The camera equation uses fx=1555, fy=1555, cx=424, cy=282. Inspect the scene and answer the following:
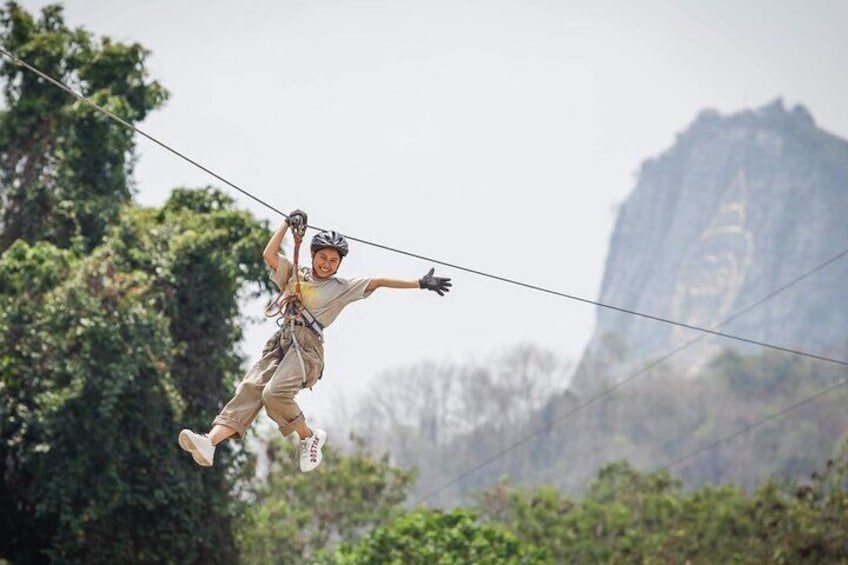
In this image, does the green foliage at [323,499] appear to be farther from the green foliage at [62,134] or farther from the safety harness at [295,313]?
the safety harness at [295,313]

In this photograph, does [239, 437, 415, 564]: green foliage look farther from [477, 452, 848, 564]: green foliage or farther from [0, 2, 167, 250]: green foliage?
[0, 2, 167, 250]: green foliage

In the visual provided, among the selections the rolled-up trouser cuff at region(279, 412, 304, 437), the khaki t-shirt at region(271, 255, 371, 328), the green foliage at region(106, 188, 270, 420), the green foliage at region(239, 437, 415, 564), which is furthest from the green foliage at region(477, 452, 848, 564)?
the khaki t-shirt at region(271, 255, 371, 328)

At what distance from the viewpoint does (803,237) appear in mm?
193875

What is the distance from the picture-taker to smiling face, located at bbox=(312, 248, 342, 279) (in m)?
9.81

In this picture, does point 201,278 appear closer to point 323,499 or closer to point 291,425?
point 323,499

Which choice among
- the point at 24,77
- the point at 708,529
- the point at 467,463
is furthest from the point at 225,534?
the point at 467,463

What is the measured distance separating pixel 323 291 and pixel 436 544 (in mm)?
15950

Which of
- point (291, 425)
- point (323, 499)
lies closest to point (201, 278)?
point (323, 499)

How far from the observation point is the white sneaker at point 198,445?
9.55m

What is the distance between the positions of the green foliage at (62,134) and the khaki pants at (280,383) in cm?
1649

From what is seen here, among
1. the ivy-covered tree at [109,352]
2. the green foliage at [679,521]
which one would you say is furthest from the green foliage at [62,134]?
the green foliage at [679,521]

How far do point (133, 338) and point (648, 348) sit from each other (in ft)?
573

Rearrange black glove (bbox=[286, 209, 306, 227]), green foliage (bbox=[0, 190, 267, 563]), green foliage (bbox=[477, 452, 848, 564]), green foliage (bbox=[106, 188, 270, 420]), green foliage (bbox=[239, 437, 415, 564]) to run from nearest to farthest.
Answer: black glove (bbox=[286, 209, 306, 227]), green foliage (bbox=[0, 190, 267, 563]), green foliage (bbox=[106, 188, 270, 420]), green foliage (bbox=[477, 452, 848, 564]), green foliage (bbox=[239, 437, 415, 564])

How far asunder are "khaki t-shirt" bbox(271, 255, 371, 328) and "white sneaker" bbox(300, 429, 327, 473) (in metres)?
0.84
